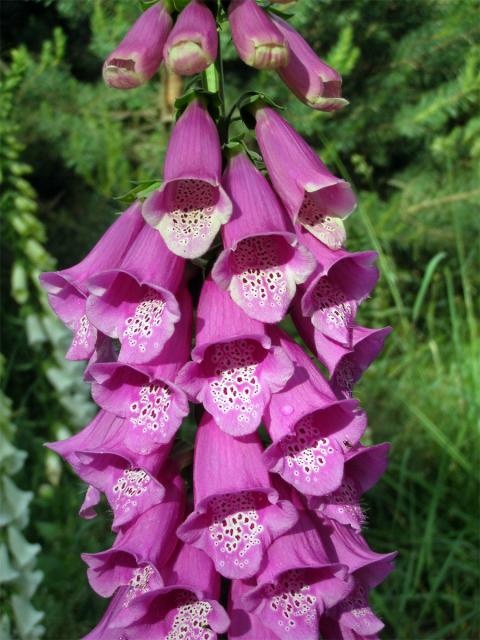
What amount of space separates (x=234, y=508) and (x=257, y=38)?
646mm

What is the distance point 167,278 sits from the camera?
→ 1084mm

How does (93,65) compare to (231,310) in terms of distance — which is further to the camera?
(93,65)

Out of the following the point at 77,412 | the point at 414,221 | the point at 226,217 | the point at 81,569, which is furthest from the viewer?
the point at 414,221

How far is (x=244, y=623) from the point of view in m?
1.09

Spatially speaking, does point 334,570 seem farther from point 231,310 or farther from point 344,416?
point 231,310

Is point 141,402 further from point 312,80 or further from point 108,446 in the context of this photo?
point 312,80

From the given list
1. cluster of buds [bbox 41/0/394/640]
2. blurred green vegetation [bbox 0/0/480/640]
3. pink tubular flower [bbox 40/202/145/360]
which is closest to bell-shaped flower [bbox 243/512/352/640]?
cluster of buds [bbox 41/0/394/640]

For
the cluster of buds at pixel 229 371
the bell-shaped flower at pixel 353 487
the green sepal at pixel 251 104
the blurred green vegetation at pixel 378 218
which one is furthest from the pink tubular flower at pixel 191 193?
the blurred green vegetation at pixel 378 218

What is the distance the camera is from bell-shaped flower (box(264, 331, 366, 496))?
1.05 meters

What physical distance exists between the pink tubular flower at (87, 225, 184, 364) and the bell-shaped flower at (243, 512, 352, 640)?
1.08 ft

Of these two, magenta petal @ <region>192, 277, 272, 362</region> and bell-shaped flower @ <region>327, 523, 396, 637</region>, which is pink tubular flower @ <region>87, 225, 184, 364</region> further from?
bell-shaped flower @ <region>327, 523, 396, 637</region>

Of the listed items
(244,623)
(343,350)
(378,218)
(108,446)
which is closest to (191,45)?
(343,350)

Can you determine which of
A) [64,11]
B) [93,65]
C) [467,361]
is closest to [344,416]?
[467,361]

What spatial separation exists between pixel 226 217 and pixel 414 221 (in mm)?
3857
